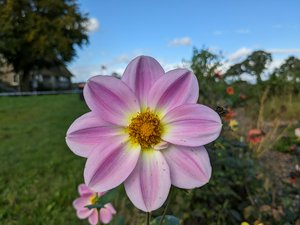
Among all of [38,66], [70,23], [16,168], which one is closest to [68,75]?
[38,66]

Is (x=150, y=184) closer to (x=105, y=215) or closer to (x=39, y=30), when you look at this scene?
(x=105, y=215)

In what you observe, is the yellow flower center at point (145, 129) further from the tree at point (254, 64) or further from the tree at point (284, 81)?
the tree at point (284, 81)

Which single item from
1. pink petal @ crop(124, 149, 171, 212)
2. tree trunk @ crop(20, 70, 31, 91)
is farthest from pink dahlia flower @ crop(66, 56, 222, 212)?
tree trunk @ crop(20, 70, 31, 91)

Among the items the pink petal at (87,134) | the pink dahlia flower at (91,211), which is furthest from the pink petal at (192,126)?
the pink dahlia flower at (91,211)

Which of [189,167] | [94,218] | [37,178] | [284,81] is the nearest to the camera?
[189,167]

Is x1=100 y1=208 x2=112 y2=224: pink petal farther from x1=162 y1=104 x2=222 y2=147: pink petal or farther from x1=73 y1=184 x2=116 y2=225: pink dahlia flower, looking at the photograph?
x1=162 y1=104 x2=222 y2=147: pink petal

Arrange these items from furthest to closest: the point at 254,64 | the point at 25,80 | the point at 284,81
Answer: the point at 25,80 → the point at 284,81 → the point at 254,64

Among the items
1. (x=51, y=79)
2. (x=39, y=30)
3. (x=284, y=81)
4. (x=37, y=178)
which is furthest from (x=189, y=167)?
(x=51, y=79)
